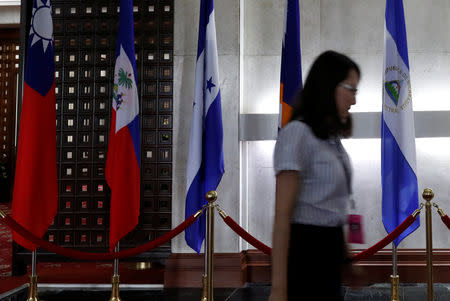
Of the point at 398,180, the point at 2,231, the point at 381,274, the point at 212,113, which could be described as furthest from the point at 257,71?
the point at 2,231

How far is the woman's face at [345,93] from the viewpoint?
222 centimetres

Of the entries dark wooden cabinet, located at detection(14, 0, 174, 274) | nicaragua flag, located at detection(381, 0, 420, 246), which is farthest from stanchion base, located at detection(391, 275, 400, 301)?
dark wooden cabinet, located at detection(14, 0, 174, 274)

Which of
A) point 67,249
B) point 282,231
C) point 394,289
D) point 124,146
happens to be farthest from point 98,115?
point 282,231

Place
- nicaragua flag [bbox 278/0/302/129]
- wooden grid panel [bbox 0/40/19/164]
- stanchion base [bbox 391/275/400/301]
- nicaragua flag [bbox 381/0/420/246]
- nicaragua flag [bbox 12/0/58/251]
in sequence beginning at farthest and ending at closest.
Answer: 1. wooden grid panel [bbox 0/40/19/164]
2. nicaragua flag [bbox 278/0/302/129]
3. nicaragua flag [bbox 381/0/420/246]
4. stanchion base [bbox 391/275/400/301]
5. nicaragua flag [bbox 12/0/58/251]

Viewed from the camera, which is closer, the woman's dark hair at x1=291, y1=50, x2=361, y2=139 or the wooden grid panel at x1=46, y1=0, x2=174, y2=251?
the woman's dark hair at x1=291, y1=50, x2=361, y2=139

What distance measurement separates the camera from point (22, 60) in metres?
6.95

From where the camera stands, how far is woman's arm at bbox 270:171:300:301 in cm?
207

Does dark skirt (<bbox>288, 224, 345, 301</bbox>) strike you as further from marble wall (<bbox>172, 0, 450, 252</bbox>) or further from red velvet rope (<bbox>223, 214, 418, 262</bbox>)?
marble wall (<bbox>172, 0, 450, 252</bbox>)

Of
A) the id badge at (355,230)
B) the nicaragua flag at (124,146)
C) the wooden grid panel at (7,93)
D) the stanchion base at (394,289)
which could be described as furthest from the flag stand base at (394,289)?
the wooden grid panel at (7,93)

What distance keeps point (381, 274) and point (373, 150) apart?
1.60 m

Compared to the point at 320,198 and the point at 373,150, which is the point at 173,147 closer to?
the point at 373,150

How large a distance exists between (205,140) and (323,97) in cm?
379

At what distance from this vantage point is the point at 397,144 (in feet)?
18.1

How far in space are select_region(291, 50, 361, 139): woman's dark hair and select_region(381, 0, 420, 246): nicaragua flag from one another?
11.4 ft
